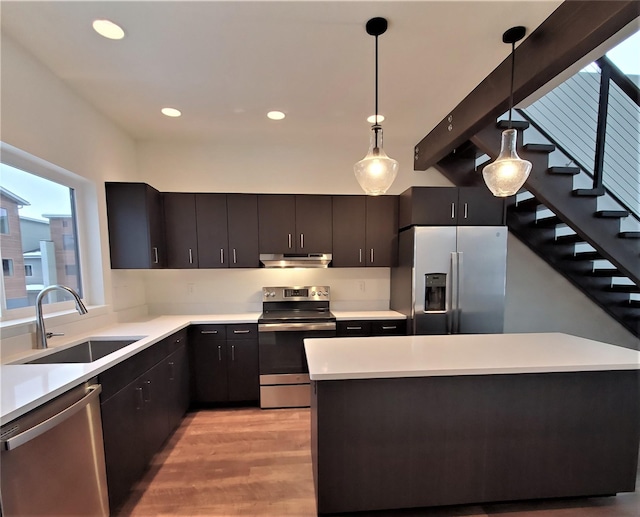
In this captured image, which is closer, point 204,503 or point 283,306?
point 204,503

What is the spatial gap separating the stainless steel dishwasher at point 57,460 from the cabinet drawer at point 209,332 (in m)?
1.26

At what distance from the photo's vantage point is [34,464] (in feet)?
3.67

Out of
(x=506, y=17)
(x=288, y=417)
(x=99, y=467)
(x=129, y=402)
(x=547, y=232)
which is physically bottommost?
(x=288, y=417)

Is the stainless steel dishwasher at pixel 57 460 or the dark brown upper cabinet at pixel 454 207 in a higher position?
the dark brown upper cabinet at pixel 454 207

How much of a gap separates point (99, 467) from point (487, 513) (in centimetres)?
215

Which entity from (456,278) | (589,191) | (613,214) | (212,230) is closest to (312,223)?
(212,230)

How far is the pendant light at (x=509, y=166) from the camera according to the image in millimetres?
1628

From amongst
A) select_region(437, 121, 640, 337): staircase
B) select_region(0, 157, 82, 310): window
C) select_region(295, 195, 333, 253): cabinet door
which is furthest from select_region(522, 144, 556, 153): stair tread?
select_region(0, 157, 82, 310): window

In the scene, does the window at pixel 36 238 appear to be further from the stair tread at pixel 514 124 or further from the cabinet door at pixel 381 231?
the stair tread at pixel 514 124

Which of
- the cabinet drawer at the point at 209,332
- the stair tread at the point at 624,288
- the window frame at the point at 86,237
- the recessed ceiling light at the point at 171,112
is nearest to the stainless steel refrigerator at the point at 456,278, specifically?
the stair tread at the point at 624,288

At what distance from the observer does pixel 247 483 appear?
1.83m

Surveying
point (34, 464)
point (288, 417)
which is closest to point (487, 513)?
point (288, 417)

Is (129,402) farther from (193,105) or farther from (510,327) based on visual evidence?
(510,327)

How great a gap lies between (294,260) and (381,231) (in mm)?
1026
